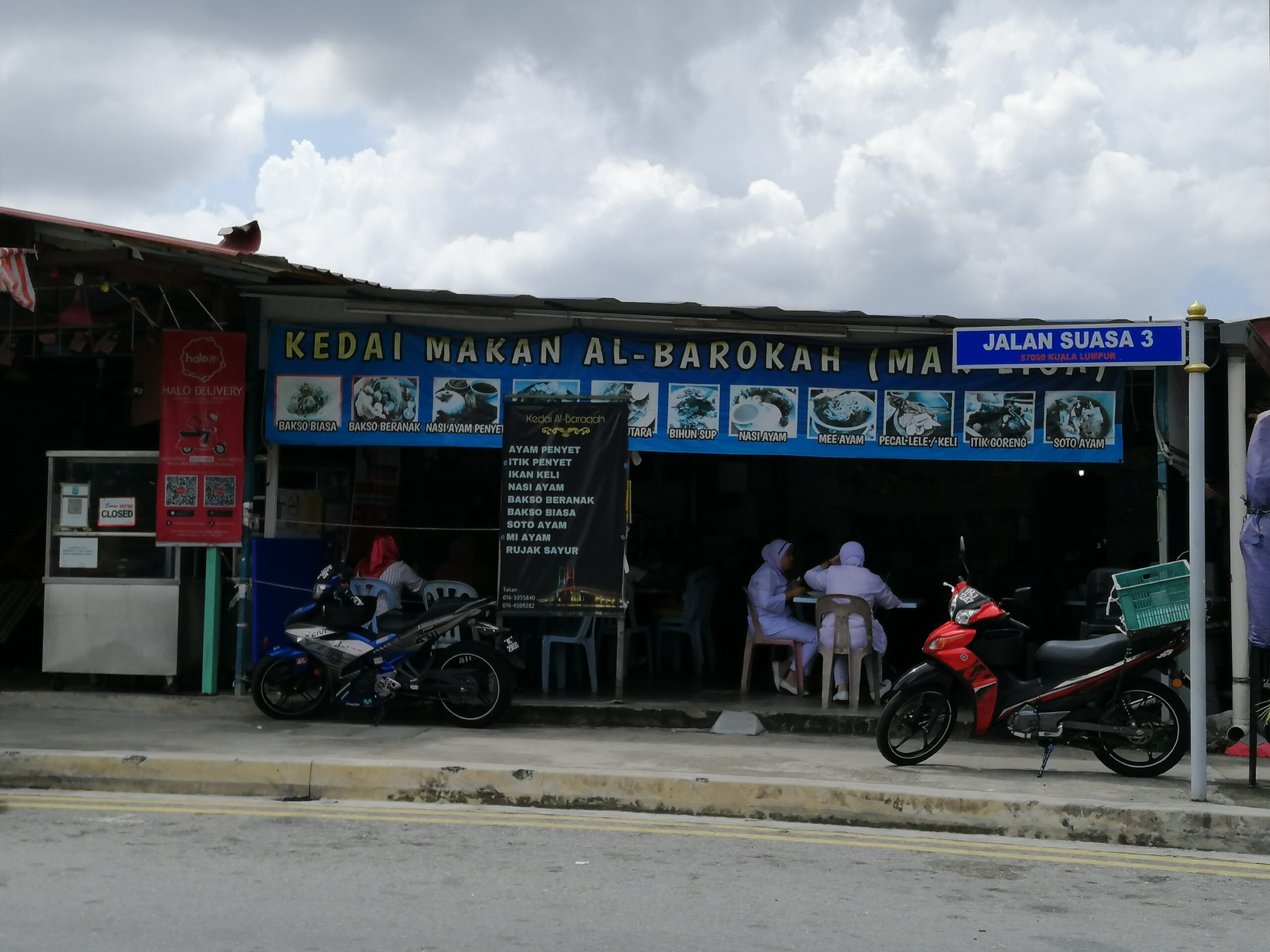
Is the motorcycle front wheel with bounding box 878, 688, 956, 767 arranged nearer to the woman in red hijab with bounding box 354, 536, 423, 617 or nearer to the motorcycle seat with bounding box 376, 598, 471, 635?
the motorcycle seat with bounding box 376, 598, 471, 635

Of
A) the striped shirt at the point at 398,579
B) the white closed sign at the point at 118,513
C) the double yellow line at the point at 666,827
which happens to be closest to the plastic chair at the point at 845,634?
the double yellow line at the point at 666,827

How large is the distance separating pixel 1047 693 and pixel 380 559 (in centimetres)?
549

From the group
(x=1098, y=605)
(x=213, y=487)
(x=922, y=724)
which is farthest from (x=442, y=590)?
(x=1098, y=605)

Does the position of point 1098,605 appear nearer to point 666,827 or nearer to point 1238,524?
point 1238,524

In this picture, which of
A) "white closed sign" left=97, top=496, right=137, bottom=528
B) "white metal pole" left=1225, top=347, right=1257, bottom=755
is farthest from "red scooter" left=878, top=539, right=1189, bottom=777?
"white closed sign" left=97, top=496, right=137, bottom=528

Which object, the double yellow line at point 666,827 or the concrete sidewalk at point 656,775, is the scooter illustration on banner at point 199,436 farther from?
the double yellow line at point 666,827

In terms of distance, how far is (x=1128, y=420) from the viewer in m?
11.4

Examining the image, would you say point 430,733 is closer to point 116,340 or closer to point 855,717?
point 855,717

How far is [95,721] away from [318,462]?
288 centimetres

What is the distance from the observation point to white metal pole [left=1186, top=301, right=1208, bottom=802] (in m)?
6.91

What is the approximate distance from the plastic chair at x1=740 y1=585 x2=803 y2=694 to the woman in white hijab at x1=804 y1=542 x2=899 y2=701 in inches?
12.6

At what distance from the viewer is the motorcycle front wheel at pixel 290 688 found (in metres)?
9.55

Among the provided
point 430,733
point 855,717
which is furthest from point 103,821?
point 855,717

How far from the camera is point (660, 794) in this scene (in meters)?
7.26
